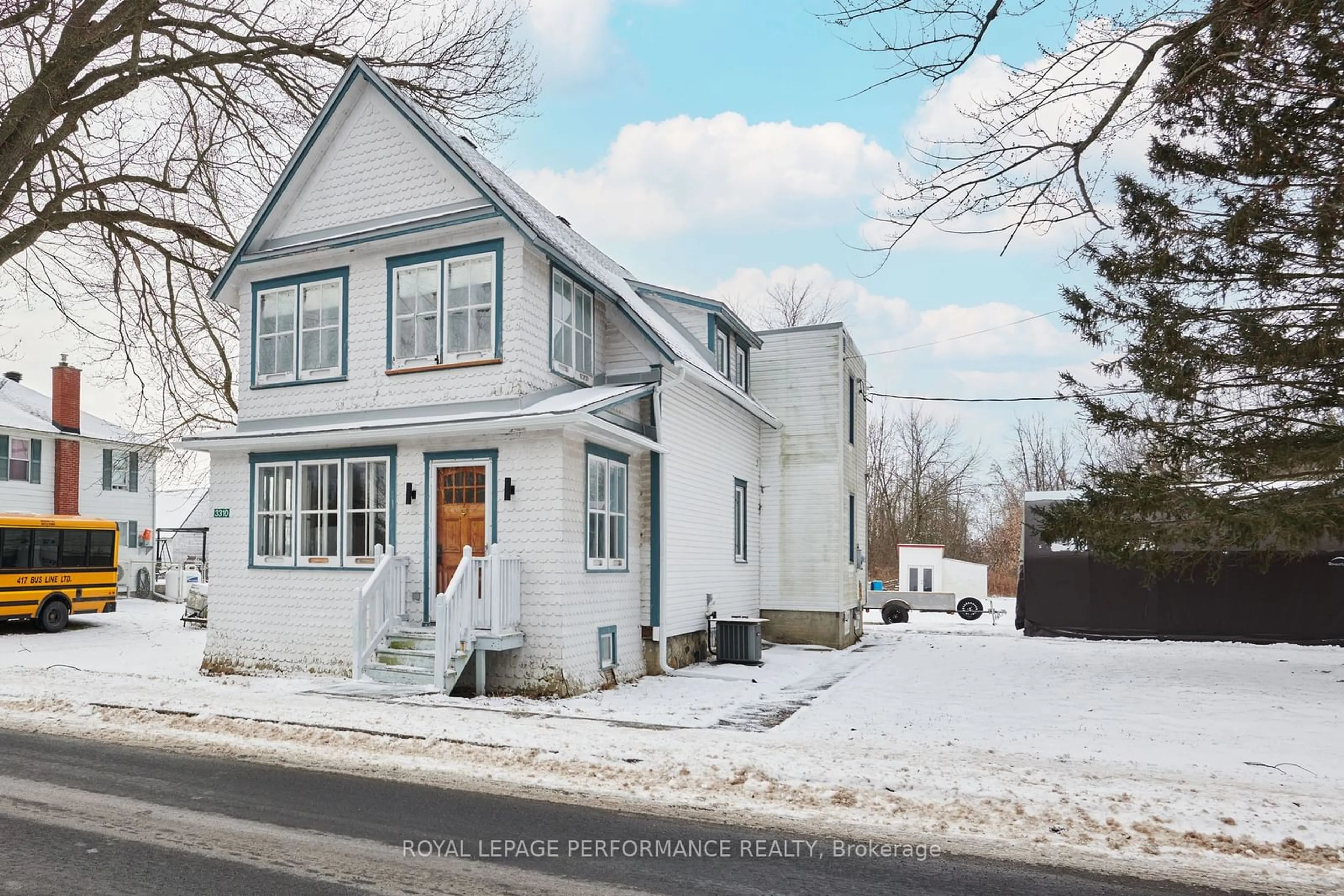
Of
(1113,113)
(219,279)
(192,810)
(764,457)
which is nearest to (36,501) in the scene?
(219,279)

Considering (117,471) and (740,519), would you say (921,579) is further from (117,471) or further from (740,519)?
(117,471)

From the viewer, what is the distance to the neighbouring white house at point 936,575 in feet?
98.6

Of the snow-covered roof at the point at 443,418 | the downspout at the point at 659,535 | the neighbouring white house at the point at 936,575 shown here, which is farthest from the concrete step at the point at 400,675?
the neighbouring white house at the point at 936,575

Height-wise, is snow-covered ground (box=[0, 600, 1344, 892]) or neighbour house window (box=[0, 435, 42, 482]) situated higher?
neighbour house window (box=[0, 435, 42, 482])

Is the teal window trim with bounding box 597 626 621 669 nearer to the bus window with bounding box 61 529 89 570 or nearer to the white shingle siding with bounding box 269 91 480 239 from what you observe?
the white shingle siding with bounding box 269 91 480 239

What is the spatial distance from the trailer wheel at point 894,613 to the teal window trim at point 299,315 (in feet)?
64.8

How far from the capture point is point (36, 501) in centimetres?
3064

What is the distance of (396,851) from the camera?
18.6ft

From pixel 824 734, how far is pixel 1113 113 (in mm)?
6554

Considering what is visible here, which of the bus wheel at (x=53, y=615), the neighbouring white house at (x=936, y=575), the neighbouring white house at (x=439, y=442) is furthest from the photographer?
the neighbouring white house at (x=936, y=575)

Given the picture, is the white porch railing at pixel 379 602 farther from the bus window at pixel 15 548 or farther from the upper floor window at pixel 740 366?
the bus window at pixel 15 548

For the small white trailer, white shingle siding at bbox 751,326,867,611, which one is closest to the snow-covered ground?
white shingle siding at bbox 751,326,867,611

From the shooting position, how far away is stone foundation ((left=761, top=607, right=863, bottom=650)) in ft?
64.6

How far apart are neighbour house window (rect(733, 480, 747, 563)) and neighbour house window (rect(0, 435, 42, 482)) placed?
25.1 m
